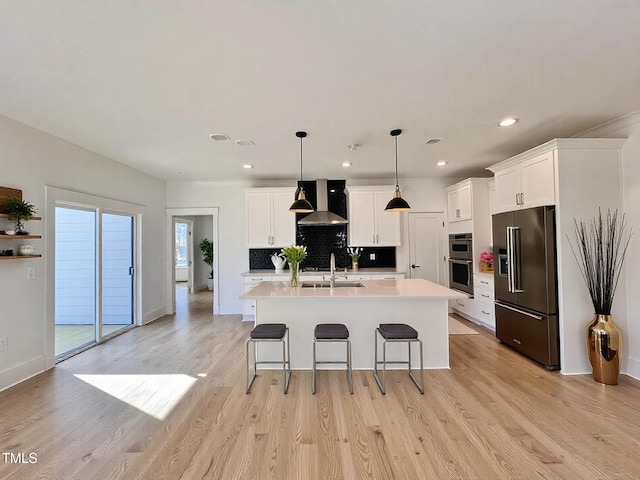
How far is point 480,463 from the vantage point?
192cm

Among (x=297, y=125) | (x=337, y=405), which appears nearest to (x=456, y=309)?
(x=337, y=405)

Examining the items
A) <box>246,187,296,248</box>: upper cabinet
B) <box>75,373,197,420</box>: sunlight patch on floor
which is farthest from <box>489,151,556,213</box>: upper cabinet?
<box>75,373,197,420</box>: sunlight patch on floor

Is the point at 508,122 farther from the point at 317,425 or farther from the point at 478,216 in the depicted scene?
the point at 317,425

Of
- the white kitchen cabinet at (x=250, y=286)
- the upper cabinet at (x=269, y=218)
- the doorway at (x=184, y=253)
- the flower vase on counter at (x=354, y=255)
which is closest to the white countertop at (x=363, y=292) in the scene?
the white kitchen cabinet at (x=250, y=286)

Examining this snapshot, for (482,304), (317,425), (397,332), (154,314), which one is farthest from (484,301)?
(154,314)

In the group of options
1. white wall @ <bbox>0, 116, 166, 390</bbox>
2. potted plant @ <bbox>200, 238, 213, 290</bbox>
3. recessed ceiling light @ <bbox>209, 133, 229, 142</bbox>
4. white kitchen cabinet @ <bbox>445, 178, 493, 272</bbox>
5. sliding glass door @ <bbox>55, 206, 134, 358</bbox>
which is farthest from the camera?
potted plant @ <bbox>200, 238, 213, 290</bbox>

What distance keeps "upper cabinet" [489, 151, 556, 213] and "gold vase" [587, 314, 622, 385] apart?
126 centimetres

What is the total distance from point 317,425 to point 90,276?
373cm

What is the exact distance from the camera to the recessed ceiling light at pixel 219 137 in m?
3.53

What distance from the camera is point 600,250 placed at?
10.2ft

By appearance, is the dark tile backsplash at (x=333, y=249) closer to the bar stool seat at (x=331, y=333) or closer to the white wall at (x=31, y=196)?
the bar stool seat at (x=331, y=333)

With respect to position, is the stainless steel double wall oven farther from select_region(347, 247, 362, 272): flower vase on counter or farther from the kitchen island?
the kitchen island

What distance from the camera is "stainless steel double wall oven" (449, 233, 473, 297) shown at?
512 centimetres

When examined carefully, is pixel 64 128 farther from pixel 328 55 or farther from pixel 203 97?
pixel 328 55
